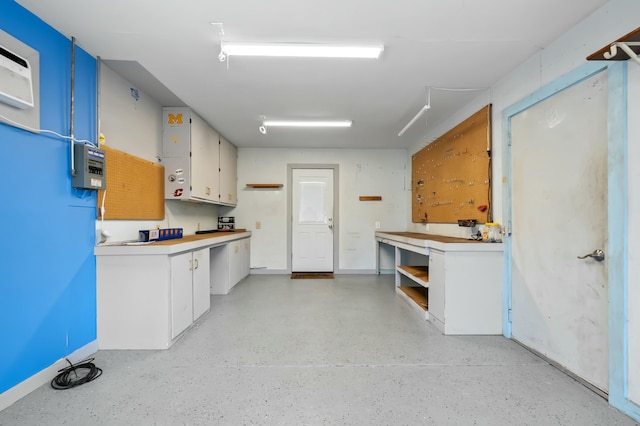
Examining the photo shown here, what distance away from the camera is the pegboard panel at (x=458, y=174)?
3023mm

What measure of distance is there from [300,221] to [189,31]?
3.95m

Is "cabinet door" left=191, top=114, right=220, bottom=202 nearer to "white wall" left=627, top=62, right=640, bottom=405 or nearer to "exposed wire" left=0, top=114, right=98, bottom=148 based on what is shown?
"exposed wire" left=0, top=114, right=98, bottom=148

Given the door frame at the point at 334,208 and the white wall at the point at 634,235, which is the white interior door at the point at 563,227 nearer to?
the white wall at the point at 634,235

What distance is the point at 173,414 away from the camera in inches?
62.6

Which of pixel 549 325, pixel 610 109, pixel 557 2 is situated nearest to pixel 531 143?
pixel 610 109

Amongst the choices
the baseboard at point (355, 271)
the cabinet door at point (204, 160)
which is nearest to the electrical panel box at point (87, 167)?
the cabinet door at point (204, 160)

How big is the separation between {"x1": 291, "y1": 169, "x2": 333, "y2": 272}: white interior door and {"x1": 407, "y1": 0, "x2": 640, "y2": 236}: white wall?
2.63 metres

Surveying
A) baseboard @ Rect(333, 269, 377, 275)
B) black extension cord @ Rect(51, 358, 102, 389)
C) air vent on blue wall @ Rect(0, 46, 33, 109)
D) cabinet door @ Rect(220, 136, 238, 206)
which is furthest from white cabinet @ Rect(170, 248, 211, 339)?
baseboard @ Rect(333, 269, 377, 275)

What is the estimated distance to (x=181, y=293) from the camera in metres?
2.64

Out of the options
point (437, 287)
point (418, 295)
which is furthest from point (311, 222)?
point (437, 287)

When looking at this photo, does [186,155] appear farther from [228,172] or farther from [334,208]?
[334,208]

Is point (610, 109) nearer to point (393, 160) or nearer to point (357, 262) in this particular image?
point (393, 160)

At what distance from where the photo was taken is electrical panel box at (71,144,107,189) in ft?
7.11

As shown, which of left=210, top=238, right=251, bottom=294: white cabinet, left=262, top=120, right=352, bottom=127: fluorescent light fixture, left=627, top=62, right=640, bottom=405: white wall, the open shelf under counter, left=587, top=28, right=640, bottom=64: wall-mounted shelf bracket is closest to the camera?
left=587, top=28, right=640, bottom=64: wall-mounted shelf bracket
